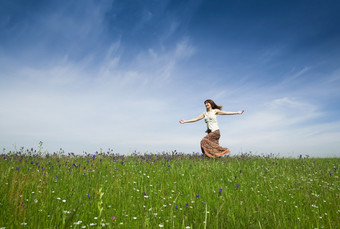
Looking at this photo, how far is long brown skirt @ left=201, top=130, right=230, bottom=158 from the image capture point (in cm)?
1173

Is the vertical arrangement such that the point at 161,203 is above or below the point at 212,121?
below

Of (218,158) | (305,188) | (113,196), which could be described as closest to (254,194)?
(305,188)

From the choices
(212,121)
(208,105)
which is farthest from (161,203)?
(208,105)

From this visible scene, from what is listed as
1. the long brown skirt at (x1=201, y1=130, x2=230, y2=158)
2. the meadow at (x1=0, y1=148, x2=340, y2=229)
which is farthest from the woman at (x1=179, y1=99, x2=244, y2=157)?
the meadow at (x1=0, y1=148, x2=340, y2=229)

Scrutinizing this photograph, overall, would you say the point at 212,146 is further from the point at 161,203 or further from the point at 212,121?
the point at 161,203

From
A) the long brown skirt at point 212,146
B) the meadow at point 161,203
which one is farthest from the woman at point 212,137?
the meadow at point 161,203

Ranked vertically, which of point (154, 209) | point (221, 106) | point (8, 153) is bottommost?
point (154, 209)

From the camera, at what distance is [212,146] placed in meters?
11.8

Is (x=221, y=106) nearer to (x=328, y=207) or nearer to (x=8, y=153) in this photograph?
(x=328, y=207)

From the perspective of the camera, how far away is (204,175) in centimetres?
672

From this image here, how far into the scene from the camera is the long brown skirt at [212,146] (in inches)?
462

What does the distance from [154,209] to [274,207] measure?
228 cm

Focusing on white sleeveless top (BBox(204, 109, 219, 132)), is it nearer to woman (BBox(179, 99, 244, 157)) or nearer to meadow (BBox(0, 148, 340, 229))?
woman (BBox(179, 99, 244, 157))

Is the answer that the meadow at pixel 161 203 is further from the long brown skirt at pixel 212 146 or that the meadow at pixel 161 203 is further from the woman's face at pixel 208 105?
the woman's face at pixel 208 105
